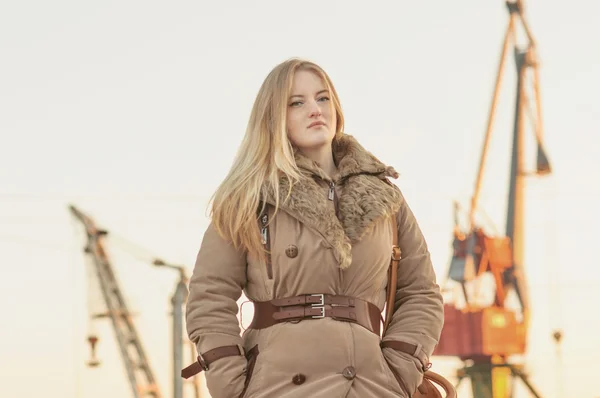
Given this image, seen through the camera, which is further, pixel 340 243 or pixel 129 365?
pixel 129 365

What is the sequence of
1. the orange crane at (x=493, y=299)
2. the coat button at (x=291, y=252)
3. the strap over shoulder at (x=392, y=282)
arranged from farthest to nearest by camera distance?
the orange crane at (x=493, y=299), the strap over shoulder at (x=392, y=282), the coat button at (x=291, y=252)

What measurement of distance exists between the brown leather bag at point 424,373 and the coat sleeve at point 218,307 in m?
0.56

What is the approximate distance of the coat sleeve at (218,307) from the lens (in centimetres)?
411

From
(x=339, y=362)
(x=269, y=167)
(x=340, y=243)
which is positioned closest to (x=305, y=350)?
(x=339, y=362)

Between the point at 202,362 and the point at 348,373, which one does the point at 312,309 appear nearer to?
the point at 348,373

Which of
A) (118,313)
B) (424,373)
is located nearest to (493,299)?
(118,313)

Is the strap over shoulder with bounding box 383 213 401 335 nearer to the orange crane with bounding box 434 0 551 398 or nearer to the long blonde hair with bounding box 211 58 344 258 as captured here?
the long blonde hair with bounding box 211 58 344 258

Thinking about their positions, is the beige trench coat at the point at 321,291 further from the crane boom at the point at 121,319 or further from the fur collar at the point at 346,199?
the crane boom at the point at 121,319

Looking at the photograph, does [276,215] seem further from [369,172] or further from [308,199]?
[369,172]

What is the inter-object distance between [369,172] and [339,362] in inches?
30.9

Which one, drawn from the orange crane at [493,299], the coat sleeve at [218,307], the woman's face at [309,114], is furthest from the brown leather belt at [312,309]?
the orange crane at [493,299]

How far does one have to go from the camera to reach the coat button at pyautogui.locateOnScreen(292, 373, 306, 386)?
4.07 m

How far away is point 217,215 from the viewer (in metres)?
4.34

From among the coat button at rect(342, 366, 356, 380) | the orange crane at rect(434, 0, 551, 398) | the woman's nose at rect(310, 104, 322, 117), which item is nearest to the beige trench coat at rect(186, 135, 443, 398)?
the coat button at rect(342, 366, 356, 380)
